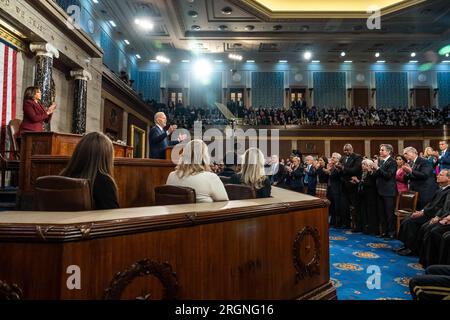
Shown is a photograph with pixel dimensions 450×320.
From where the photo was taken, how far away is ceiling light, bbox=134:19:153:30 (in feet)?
37.3

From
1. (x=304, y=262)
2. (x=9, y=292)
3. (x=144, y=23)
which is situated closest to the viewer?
(x=9, y=292)

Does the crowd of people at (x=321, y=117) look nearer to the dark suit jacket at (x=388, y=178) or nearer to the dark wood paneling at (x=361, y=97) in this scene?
the dark wood paneling at (x=361, y=97)

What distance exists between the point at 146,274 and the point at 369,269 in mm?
2648

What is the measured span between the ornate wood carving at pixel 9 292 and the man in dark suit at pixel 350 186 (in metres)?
5.12

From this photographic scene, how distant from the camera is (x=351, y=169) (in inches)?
206

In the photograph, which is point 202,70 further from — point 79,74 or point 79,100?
point 79,100

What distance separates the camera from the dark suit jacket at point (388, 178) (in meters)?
4.44

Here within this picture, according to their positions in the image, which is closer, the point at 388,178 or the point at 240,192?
the point at 240,192

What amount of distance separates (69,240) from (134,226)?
0.75 feet

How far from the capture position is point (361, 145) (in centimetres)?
1285

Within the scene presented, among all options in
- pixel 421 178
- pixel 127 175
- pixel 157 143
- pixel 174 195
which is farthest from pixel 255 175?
pixel 421 178

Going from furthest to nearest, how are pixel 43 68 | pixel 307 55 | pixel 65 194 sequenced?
pixel 307 55 < pixel 43 68 < pixel 65 194

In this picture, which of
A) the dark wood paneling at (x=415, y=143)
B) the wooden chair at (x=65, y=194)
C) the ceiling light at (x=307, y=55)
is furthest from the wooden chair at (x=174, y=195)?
the ceiling light at (x=307, y=55)
